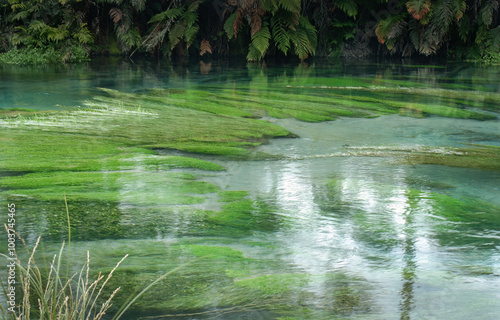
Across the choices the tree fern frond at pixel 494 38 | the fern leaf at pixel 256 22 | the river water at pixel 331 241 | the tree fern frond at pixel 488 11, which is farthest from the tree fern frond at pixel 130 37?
the river water at pixel 331 241

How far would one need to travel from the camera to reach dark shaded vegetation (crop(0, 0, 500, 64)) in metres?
8.73

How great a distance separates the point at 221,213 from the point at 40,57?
305 inches

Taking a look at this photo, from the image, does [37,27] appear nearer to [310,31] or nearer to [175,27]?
[175,27]

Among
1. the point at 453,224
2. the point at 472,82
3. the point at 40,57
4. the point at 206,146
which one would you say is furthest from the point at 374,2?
the point at 453,224

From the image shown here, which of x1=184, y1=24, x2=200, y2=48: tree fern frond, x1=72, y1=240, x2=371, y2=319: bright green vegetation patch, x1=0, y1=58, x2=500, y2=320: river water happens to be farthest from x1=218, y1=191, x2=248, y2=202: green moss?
x1=184, y1=24, x2=200, y2=48: tree fern frond

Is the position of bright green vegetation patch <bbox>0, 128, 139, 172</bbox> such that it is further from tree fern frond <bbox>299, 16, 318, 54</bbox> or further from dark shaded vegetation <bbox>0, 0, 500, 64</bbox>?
tree fern frond <bbox>299, 16, 318, 54</bbox>

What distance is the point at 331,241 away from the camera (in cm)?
194

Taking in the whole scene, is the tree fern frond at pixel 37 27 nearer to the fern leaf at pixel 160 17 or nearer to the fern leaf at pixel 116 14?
the fern leaf at pixel 116 14

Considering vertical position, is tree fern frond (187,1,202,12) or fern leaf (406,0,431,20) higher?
tree fern frond (187,1,202,12)

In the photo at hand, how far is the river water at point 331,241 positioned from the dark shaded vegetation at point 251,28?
18.3ft

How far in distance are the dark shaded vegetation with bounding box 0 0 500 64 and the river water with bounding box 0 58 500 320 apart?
559 centimetres

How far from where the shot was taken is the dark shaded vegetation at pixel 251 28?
8.73 metres

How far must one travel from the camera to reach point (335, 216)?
2.20 m

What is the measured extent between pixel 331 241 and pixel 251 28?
25.0 ft
